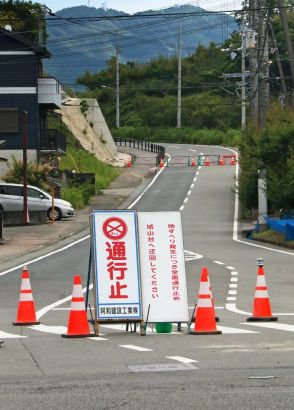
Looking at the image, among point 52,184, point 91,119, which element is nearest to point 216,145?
point 91,119

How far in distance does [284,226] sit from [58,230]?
10.2 m

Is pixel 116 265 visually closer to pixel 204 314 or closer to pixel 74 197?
pixel 204 314

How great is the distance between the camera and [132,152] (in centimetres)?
9875

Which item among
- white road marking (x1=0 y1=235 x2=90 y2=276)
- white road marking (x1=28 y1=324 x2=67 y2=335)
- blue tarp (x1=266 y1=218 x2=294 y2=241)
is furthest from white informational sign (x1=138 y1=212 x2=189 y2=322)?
blue tarp (x1=266 y1=218 x2=294 y2=241)

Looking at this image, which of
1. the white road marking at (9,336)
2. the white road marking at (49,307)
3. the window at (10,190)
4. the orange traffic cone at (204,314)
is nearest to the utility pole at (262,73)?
the window at (10,190)

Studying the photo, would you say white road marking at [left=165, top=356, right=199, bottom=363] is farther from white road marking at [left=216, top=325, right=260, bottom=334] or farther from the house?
the house

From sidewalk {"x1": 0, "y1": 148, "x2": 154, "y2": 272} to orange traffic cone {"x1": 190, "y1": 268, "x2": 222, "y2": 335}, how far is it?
12.8 m

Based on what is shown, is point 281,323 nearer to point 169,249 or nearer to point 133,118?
point 169,249

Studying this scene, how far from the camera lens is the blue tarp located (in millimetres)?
35688

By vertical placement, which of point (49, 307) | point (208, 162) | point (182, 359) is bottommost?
point (49, 307)

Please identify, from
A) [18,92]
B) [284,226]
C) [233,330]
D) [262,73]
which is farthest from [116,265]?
[18,92]

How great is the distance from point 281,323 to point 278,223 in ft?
78.1

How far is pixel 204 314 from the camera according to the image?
43.8 ft

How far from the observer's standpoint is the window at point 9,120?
57.2 meters
